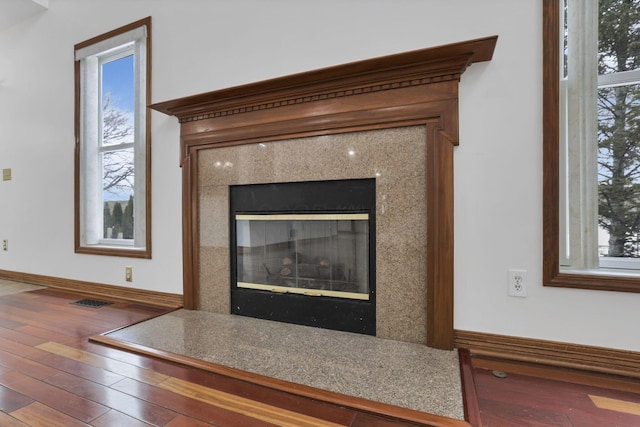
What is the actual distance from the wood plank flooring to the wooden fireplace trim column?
0.77m

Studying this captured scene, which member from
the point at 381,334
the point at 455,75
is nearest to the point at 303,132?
the point at 455,75

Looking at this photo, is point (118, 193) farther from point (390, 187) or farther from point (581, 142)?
point (581, 142)

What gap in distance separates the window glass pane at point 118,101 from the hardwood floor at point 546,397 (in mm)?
3154

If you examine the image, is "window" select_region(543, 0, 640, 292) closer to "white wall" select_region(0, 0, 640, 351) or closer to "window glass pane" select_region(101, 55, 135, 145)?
"white wall" select_region(0, 0, 640, 351)

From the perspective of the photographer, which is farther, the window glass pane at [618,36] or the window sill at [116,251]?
the window sill at [116,251]

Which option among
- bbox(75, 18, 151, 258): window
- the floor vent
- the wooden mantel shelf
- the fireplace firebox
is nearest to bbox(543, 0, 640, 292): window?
the wooden mantel shelf

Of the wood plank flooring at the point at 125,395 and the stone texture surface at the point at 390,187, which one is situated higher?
the stone texture surface at the point at 390,187

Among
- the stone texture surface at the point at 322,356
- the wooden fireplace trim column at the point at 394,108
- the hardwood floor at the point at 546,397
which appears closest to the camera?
the hardwood floor at the point at 546,397

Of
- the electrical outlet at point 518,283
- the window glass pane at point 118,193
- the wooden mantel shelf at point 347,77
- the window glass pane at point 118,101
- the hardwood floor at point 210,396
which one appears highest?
the window glass pane at point 118,101

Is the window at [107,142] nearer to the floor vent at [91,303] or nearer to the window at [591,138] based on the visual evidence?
the floor vent at [91,303]

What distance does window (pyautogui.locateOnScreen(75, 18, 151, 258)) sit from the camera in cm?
274

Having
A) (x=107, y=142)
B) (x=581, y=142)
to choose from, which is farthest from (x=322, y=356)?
(x=107, y=142)

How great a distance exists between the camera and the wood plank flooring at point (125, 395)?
1.09m

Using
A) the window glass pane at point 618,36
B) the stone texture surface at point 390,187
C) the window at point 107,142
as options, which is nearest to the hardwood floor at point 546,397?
the stone texture surface at point 390,187
